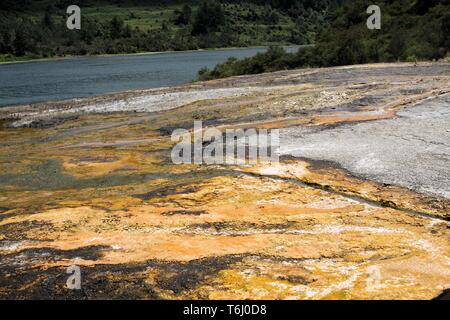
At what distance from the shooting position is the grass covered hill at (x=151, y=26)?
105562 mm

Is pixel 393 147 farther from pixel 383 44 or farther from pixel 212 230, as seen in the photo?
pixel 383 44

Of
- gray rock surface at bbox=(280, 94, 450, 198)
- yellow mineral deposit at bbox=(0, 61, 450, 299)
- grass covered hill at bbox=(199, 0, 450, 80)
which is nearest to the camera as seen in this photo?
yellow mineral deposit at bbox=(0, 61, 450, 299)

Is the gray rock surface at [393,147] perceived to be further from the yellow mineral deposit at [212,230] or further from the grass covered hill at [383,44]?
the grass covered hill at [383,44]

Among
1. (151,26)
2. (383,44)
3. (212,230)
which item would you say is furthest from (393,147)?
(151,26)

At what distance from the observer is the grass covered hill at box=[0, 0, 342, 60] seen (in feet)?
346

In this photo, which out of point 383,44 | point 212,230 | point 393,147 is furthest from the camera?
point 383,44

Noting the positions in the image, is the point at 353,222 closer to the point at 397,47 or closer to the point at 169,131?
the point at 169,131

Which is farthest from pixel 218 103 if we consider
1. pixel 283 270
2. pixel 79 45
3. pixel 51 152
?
pixel 79 45

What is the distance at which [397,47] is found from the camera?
37.2m

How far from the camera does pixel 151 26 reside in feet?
470

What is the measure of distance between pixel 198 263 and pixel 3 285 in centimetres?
192

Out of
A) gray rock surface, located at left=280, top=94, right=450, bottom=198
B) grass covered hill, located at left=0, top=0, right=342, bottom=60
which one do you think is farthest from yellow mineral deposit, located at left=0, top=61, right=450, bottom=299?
grass covered hill, located at left=0, top=0, right=342, bottom=60

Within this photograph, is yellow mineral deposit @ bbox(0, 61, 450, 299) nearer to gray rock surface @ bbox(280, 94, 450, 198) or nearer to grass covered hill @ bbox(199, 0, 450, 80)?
gray rock surface @ bbox(280, 94, 450, 198)
